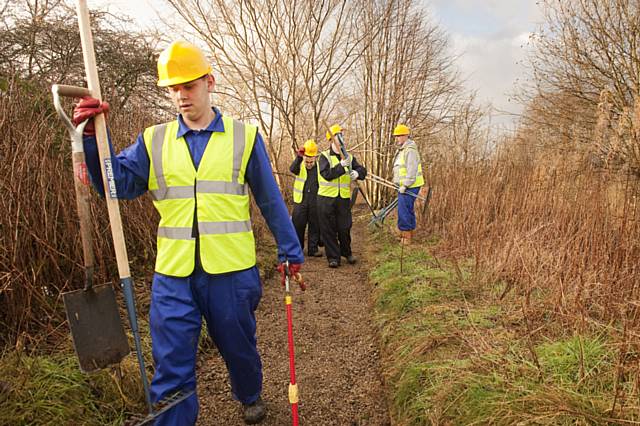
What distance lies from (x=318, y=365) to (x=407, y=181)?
4.39 m

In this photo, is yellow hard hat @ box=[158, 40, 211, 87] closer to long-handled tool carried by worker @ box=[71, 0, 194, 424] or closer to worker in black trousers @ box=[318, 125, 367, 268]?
long-handled tool carried by worker @ box=[71, 0, 194, 424]

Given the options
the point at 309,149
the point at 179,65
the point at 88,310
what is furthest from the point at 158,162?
the point at 309,149

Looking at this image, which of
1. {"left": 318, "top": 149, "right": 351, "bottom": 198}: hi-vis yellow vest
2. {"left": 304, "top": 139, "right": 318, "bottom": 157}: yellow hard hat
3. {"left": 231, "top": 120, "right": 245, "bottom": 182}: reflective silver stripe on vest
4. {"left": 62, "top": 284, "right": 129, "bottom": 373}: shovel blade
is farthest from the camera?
{"left": 304, "top": 139, "right": 318, "bottom": 157}: yellow hard hat

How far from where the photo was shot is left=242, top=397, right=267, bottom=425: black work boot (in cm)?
256

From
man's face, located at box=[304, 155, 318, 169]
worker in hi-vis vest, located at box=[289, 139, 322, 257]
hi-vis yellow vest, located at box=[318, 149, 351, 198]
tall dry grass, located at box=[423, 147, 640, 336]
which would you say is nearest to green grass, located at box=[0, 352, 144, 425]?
tall dry grass, located at box=[423, 147, 640, 336]

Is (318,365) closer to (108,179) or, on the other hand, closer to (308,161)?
(108,179)

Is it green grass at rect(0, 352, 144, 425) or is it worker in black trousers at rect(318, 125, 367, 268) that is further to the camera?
worker in black trousers at rect(318, 125, 367, 268)

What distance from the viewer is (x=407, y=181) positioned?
6992mm

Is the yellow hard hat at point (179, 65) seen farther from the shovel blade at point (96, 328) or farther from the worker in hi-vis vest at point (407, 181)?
the worker in hi-vis vest at point (407, 181)

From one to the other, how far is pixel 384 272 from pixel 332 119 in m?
8.47

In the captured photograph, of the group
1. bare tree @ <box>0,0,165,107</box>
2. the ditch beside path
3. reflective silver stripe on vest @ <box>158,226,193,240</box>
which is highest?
bare tree @ <box>0,0,165,107</box>

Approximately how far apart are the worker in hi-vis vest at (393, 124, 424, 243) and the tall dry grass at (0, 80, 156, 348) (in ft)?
16.2

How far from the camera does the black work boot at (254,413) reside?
256 centimetres

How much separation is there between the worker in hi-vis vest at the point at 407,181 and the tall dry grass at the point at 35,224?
4937 mm
